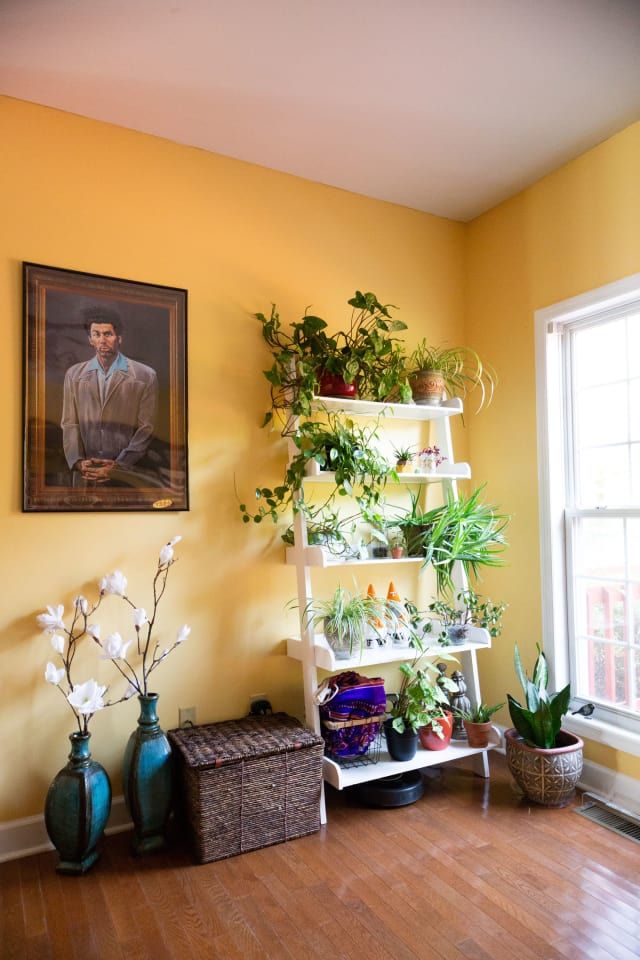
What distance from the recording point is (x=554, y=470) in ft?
10.5

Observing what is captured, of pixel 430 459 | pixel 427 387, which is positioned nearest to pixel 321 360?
pixel 427 387

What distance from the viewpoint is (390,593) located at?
3.05 metres

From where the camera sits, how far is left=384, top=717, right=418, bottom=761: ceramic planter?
283cm

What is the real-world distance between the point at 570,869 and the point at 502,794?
2.06ft

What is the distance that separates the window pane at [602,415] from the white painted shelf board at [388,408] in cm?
59

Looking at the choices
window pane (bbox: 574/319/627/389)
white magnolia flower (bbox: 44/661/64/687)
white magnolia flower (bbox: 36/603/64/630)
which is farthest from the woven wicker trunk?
window pane (bbox: 574/319/627/389)

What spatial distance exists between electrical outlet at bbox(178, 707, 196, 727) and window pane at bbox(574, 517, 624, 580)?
1905 mm

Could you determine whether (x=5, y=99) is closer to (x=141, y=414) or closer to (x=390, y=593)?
(x=141, y=414)

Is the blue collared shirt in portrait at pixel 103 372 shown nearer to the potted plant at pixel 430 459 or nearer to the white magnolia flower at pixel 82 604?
the white magnolia flower at pixel 82 604

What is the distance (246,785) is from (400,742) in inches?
29.1

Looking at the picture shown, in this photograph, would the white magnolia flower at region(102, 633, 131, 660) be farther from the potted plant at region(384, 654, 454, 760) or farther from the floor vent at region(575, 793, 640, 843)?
the floor vent at region(575, 793, 640, 843)

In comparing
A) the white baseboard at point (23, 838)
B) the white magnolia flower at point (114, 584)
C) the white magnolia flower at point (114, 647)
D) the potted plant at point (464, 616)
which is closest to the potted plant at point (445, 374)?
the potted plant at point (464, 616)

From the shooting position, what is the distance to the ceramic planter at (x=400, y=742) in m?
2.83

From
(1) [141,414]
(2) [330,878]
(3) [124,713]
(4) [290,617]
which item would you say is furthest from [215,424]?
(2) [330,878]
